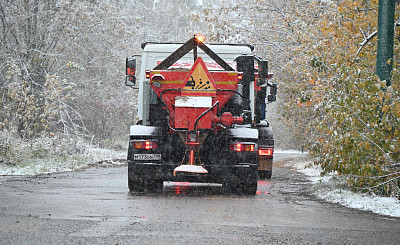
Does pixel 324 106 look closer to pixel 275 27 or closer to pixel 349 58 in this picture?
pixel 349 58

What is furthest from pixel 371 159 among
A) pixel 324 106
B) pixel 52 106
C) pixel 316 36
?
pixel 52 106

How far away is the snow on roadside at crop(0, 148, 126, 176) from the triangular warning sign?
242 inches

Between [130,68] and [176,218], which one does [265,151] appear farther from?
[176,218]

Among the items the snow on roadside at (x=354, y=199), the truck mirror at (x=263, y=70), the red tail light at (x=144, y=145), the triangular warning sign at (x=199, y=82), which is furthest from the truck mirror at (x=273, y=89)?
the red tail light at (x=144, y=145)

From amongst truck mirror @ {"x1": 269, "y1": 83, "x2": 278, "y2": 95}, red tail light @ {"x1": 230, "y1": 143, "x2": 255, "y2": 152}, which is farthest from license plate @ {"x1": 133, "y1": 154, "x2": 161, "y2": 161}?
truck mirror @ {"x1": 269, "y1": 83, "x2": 278, "y2": 95}

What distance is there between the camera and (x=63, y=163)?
18.8m

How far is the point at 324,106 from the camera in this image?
11227 millimetres

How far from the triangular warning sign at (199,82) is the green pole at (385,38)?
3029 millimetres

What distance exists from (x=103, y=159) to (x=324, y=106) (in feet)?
41.2

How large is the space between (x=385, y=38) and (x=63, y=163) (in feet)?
36.2

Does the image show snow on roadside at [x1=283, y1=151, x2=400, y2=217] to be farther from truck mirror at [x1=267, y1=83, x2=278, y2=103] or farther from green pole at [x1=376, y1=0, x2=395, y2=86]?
truck mirror at [x1=267, y1=83, x2=278, y2=103]

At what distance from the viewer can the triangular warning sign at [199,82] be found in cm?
1141

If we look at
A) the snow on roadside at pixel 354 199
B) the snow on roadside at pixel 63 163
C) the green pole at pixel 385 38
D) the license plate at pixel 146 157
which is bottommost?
the snow on roadside at pixel 63 163

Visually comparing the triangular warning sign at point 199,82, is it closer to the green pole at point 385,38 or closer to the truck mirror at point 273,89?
the green pole at point 385,38
